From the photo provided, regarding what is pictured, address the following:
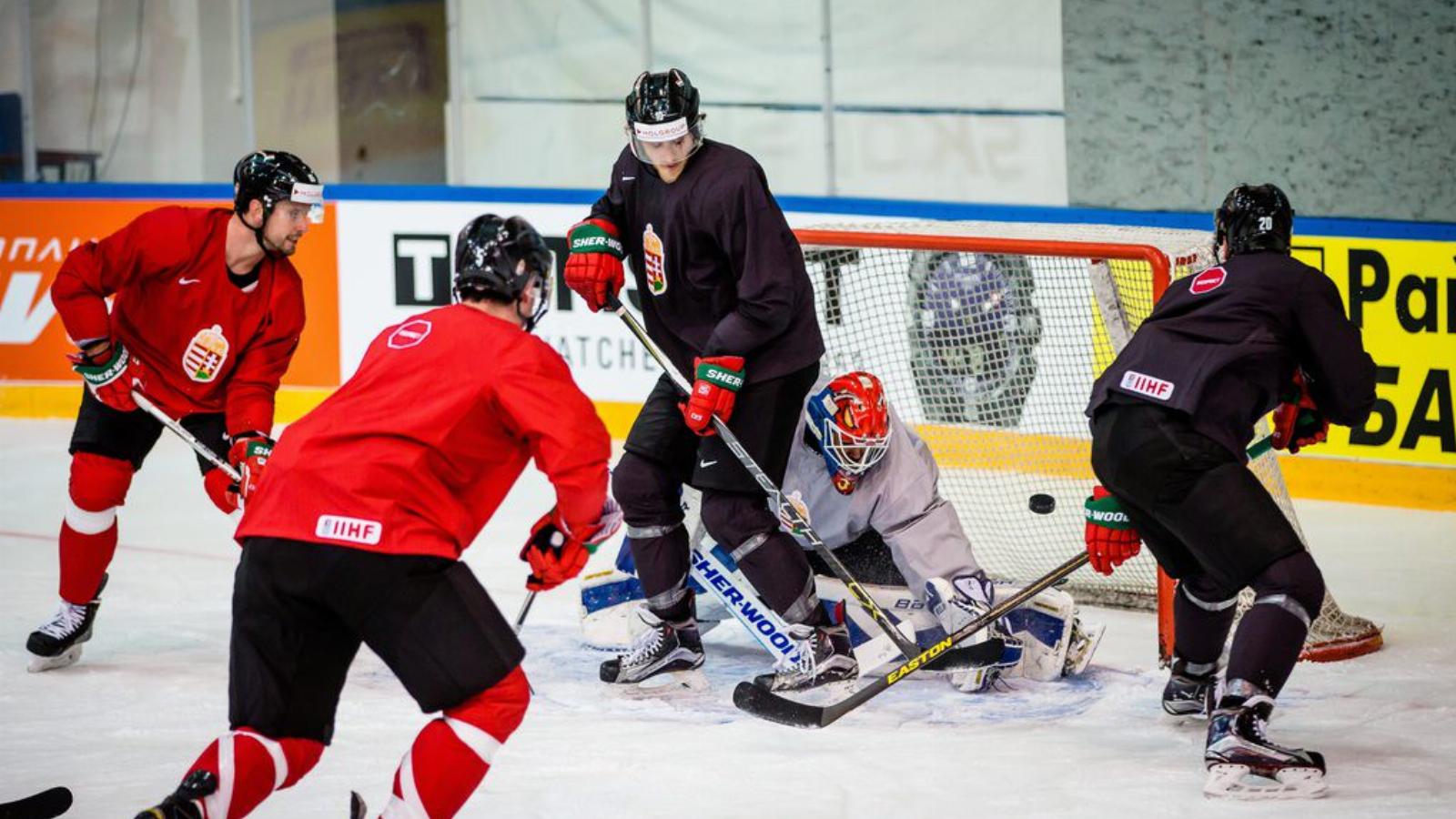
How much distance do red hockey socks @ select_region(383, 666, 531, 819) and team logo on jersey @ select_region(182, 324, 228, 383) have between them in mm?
1793

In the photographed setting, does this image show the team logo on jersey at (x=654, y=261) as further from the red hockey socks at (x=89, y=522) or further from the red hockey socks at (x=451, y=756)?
the red hockey socks at (x=451, y=756)

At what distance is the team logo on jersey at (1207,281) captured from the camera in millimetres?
3670

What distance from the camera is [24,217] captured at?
319 inches

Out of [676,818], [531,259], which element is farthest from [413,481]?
[676,818]

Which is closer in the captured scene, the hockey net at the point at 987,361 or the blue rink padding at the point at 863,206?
the hockey net at the point at 987,361

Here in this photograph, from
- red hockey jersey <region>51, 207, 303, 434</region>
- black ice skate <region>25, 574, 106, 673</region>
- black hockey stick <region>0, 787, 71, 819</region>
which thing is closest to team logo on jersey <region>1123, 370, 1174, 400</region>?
red hockey jersey <region>51, 207, 303, 434</region>

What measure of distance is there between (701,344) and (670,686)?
2.50ft

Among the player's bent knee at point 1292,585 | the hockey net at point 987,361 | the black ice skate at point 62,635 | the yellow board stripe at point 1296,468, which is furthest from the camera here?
the yellow board stripe at point 1296,468

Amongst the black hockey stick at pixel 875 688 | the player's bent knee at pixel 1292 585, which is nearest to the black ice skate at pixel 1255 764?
the player's bent knee at pixel 1292 585

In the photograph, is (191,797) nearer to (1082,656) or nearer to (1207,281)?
(1207,281)

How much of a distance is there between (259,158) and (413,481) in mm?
1704

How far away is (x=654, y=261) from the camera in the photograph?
4.30 metres

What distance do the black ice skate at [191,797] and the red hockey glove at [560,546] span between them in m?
0.58

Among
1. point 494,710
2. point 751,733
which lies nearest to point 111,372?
point 751,733
